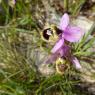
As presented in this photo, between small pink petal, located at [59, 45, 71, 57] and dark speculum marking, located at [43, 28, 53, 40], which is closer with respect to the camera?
dark speculum marking, located at [43, 28, 53, 40]

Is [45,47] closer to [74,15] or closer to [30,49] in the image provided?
[30,49]

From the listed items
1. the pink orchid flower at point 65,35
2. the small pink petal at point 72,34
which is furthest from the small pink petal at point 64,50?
the small pink petal at point 72,34

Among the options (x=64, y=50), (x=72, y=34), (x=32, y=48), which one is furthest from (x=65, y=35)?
(x=32, y=48)

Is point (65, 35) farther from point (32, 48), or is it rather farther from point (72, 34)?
point (32, 48)

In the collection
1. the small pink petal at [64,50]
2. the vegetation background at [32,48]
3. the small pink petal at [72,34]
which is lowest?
the small pink petal at [72,34]

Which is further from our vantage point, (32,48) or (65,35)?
(32,48)

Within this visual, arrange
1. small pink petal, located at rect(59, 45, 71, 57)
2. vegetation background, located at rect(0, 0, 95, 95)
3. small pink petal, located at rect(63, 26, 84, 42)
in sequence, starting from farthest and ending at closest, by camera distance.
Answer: vegetation background, located at rect(0, 0, 95, 95), small pink petal, located at rect(59, 45, 71, 57), small pink petal, located at rect(63, 26, 84, 42)

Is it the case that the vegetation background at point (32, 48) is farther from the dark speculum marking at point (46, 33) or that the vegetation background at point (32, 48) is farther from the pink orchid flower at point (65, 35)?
the dark speculum marking at point (46, 33)

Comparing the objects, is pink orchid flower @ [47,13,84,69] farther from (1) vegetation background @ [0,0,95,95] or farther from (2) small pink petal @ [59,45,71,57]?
(1) vegetation background @ [0,0,95,95]

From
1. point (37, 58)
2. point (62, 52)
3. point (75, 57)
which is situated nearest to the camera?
point (62, 52)

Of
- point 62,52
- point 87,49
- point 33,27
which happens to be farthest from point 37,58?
point 62,52

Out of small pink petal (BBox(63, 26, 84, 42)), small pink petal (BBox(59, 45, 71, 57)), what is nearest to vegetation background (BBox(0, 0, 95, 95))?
small pink petal (BBox(59, 45, 71, 57))
